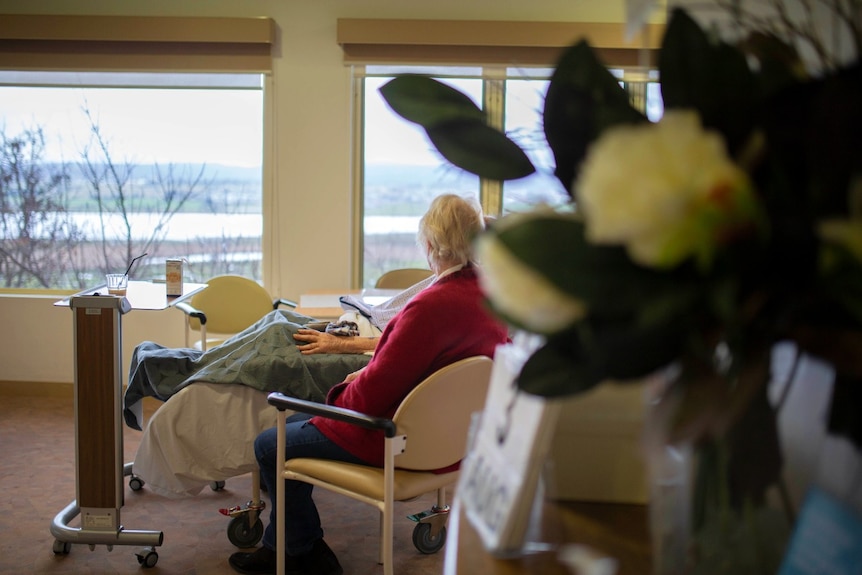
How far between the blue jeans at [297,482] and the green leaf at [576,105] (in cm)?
195

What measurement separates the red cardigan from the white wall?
2.57m

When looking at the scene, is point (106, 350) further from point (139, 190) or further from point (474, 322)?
point (139, 190)

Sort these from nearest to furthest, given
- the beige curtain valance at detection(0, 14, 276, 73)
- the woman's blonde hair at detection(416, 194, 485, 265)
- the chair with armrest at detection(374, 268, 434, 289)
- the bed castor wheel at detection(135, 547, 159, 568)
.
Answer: the woman's blonde hair at detection(416, 194, 485, 265) < the bed castor wheel at detection(135, 547, 159, 568) < the chair with armrest at detection(374, 268, 434, 289) < the beige curtain valance at detection(0, 14, 276, 73)

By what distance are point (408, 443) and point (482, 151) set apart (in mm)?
1739

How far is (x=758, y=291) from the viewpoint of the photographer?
521mm

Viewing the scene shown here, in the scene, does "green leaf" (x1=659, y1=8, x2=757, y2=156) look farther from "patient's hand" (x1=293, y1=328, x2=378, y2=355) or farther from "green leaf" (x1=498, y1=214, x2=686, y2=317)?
"patient's hand" (x1=293, y1=328, x2=378, y2=355)

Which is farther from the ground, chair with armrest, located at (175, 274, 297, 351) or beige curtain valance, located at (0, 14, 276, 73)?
beige curtain valance, located at (0, 14, 276, 73)

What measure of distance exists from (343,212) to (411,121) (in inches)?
167

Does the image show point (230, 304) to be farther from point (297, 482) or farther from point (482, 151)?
point (482, 151)

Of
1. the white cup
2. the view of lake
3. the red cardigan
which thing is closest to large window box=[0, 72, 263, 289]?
the view of lake

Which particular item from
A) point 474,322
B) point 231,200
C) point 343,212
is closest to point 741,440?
point 474,322

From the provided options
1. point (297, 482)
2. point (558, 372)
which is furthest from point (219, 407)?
point (558, 372)

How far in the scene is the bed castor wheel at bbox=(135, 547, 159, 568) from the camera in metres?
2.86

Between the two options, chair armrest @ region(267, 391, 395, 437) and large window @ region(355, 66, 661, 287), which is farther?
large window @ region(355, 66, 661, 287)
